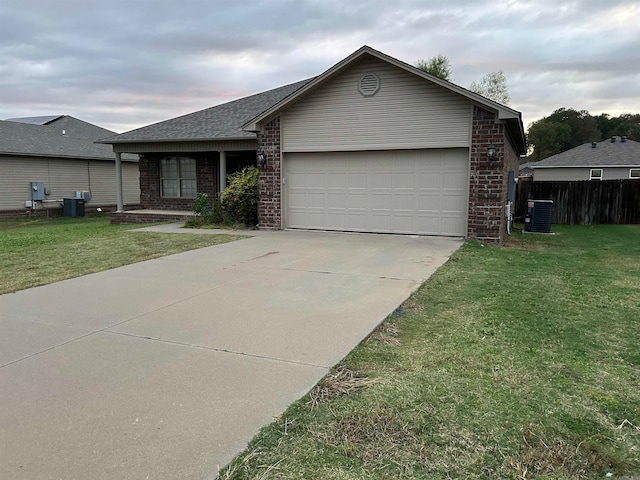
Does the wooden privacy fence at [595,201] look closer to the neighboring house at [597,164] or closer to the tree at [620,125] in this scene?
the neighboring house at [597,164]

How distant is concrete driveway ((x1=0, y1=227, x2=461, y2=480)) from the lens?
2707 millimetres

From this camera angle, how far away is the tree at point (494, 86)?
Result: 43562 millimetres

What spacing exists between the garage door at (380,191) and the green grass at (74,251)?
8.20ft

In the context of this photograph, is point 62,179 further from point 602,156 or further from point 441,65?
point 602,156

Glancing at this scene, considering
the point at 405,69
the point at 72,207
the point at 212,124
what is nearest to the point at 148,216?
the point at 212,124

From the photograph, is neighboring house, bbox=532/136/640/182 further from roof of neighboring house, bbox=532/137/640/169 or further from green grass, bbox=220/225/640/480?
green grass, bbox=220/225/640/480

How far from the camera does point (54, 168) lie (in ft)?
69.8

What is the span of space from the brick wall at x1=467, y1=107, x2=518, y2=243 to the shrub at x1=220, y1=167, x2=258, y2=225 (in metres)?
6.40

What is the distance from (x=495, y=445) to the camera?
2730mm

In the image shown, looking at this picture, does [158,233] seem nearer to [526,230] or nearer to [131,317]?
[131,317]

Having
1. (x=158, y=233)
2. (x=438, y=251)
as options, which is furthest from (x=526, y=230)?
(x=158, y=233)

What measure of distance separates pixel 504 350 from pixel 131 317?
154 inches

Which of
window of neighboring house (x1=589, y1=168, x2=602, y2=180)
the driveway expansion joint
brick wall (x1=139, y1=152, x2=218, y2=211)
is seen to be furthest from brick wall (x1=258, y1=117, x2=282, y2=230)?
window of neighboring house (x1=589, y1=168, x2=602, y2=180)

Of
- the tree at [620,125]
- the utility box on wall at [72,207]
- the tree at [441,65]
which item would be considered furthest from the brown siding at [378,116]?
the tree at [620,125]
